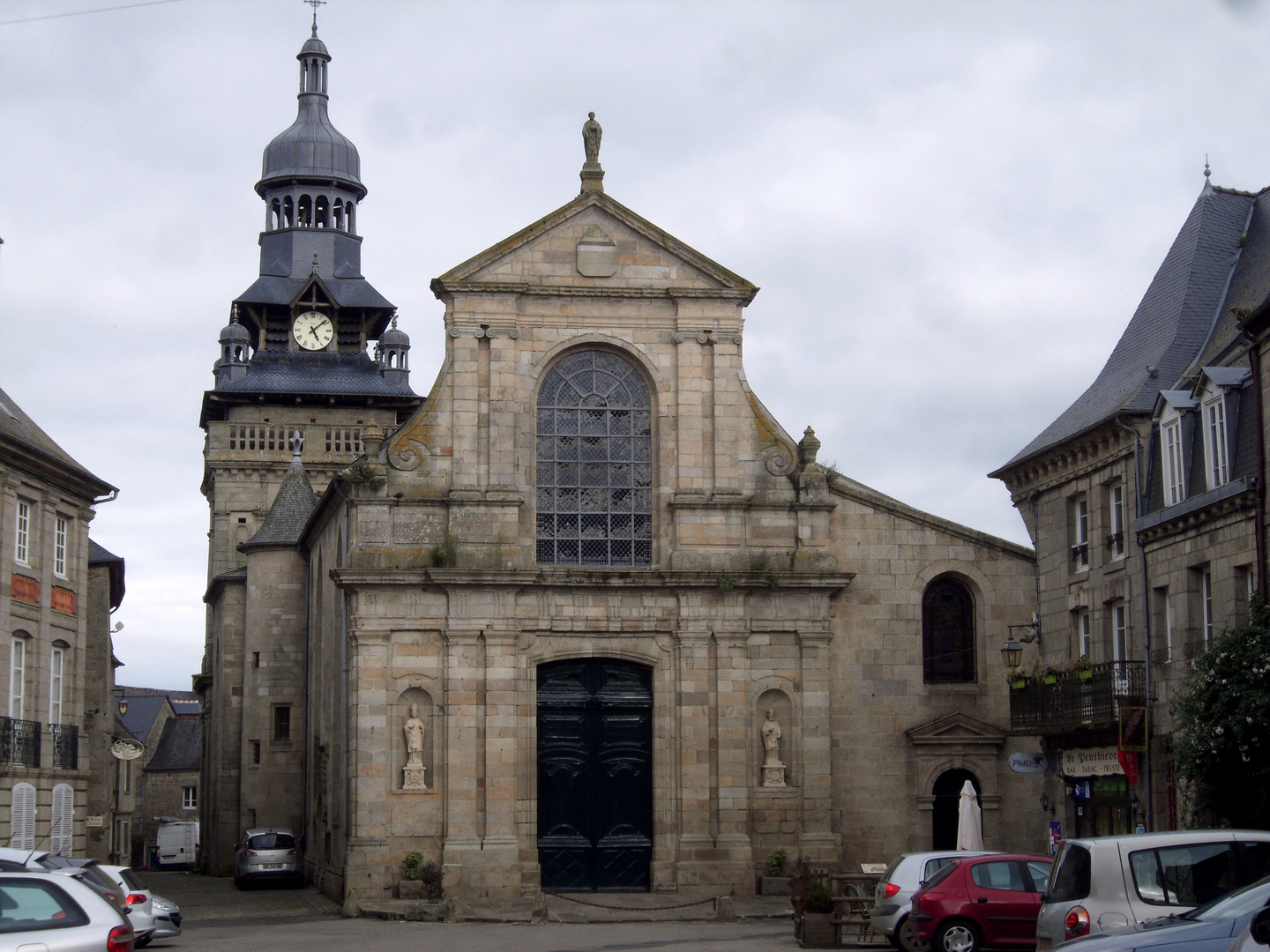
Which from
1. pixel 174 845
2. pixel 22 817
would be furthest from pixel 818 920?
pixel 174 845

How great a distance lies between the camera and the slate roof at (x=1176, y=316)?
27.5m

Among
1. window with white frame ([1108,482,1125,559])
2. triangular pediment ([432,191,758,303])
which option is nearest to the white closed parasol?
window with white frame ([1108,482,1125,559])

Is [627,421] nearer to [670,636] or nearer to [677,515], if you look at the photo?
[677,515]

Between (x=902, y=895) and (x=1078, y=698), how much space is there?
25.6ft

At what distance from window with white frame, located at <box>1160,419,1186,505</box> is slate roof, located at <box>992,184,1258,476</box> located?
1.24 meters

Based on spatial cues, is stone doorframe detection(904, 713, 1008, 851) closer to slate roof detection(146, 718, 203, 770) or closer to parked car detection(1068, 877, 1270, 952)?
parked car detection(1068, 877, 1270, 952)

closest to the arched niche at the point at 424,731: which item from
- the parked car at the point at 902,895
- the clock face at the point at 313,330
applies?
the parked car at the point at 902,895

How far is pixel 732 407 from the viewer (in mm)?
31094

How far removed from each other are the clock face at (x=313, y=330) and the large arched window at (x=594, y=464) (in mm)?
30764

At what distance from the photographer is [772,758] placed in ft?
98.6

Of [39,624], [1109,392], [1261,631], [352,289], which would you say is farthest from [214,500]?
[1261,631]

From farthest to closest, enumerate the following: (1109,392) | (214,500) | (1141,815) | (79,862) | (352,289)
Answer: (352,289) → (214,500) → (1109,392) → (1141,815) → (79,862)

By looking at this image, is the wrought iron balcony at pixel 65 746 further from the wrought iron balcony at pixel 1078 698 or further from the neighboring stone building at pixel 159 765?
the neighboring stone building at pixel 159 765

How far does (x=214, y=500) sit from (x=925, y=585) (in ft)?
105
